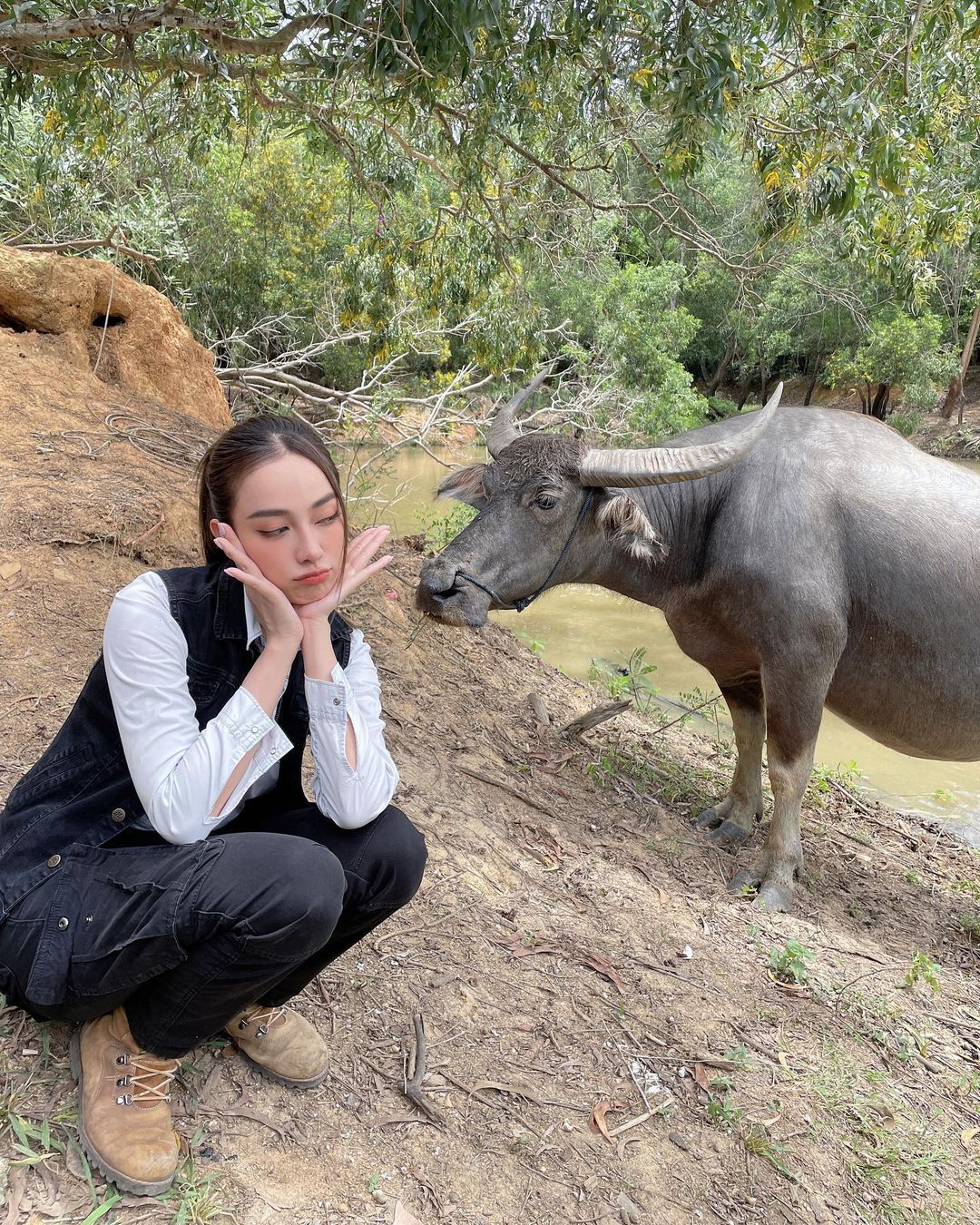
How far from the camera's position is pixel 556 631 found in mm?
8273

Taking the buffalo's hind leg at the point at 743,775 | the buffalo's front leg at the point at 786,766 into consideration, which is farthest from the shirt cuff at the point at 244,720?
the buffalo's hind leg at the point at 743,775

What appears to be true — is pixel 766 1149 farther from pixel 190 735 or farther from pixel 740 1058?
pixel 190 735

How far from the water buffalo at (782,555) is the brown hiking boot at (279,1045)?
179 centimetres

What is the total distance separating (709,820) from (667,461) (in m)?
Answer: 1.92

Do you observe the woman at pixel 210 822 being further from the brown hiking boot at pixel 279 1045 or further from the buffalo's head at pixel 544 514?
the buffalo's head at pixel 544 514

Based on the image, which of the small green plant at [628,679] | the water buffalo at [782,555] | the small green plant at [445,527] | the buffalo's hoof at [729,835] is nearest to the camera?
the water buffalo at [782,555]

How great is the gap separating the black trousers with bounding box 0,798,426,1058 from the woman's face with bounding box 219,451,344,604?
19.9 inches

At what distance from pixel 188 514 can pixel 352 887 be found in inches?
128

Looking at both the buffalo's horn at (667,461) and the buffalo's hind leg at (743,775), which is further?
the buffalo's hind leg at (743,775)

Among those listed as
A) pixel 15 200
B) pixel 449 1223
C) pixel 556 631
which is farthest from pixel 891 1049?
pixel 15 200

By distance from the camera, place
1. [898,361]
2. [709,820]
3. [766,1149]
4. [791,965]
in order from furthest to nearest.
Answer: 1. [898,361]
2. [709,820]
3. [791,965]
4. [766,1149]

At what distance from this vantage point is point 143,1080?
5.69ft

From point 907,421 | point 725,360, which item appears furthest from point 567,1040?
point 725,360

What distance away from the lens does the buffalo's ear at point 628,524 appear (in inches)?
146
